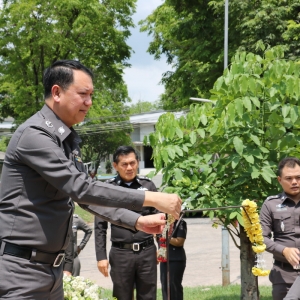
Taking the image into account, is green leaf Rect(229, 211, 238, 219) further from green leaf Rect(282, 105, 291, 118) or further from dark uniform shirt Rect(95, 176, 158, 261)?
green leaf Rect(282, 105, 291, 118)

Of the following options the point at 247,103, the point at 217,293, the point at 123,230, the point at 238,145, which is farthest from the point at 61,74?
the point at 217,293

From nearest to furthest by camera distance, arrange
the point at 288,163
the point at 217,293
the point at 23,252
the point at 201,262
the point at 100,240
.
Result: the point at 23,252
the point at 288,163
the point at 100,240
the point at 217,293
the point at 201,262

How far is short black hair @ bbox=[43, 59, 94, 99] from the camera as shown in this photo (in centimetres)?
288

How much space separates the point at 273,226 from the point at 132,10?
20.0m

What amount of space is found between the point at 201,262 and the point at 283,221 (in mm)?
7228

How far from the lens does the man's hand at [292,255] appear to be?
4879 millimetres

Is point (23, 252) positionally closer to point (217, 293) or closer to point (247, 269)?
point (247, 269)

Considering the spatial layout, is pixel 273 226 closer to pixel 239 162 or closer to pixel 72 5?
pixel 239 162

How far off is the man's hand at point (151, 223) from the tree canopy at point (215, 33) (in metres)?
14.4

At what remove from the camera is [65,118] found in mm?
2900

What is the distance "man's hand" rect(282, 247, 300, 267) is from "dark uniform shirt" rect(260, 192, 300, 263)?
20 cm

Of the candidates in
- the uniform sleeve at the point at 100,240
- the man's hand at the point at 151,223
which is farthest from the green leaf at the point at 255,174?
the man's hand at the point at 151,223

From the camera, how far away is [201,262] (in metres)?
12.3

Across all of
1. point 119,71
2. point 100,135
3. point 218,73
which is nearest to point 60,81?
point 218,73
